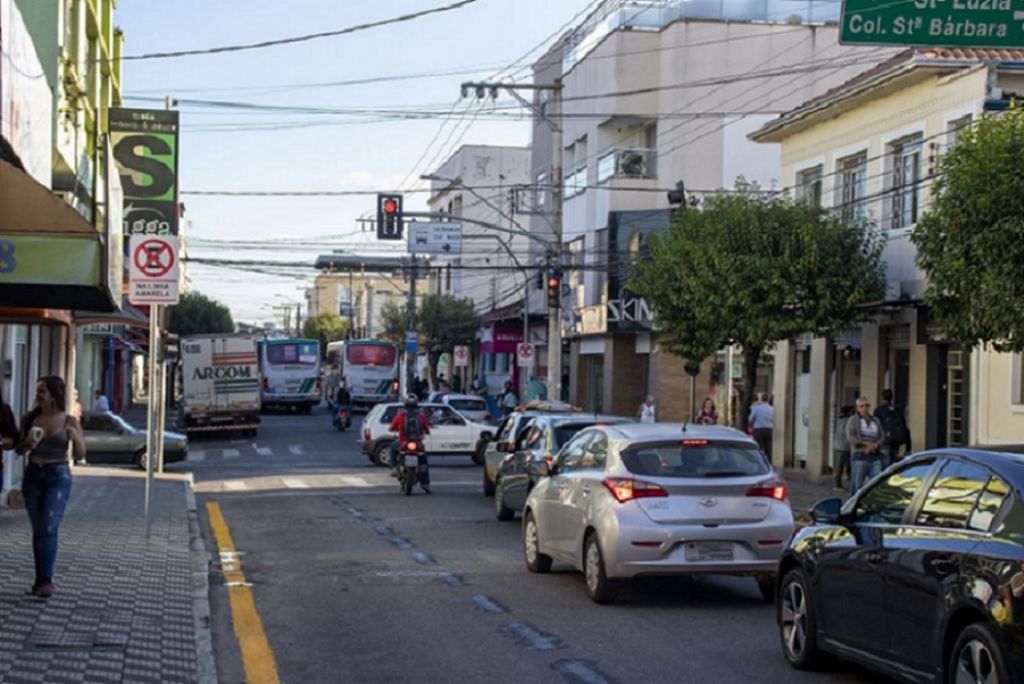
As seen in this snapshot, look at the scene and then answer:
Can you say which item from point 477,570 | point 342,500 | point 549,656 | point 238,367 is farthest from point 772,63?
point 549,656

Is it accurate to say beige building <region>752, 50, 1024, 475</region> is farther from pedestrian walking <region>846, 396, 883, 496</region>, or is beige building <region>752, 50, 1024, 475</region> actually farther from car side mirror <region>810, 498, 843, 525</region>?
car side mirror <region>810, 498, 843, 525</region>

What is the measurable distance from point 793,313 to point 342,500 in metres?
9.14

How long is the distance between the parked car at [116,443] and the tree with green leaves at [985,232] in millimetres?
19352

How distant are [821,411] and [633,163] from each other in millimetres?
19336

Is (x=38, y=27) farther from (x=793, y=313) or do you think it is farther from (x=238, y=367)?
(x=238, y=367)

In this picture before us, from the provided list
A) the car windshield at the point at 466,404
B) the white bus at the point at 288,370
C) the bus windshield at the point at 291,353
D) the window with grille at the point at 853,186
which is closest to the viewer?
the window with grille at the point at 853,186

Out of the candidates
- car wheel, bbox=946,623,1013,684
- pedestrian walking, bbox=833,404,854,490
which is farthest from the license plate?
pedestrian walking, bbox=833,404,854,490

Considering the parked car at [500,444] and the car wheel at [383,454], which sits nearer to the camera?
the parked car at [500,444]

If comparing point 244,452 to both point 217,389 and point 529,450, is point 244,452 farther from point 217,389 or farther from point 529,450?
point 529,450

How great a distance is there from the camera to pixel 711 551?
12227 mm

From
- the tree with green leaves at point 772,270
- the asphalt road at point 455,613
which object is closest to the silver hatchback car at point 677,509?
the asphalt road at point 455,613

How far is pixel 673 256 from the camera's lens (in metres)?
28.0

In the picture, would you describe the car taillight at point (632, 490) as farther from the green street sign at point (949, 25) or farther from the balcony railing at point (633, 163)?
the balcony railing at point (633, 163)

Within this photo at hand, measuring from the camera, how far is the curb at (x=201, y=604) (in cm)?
916
